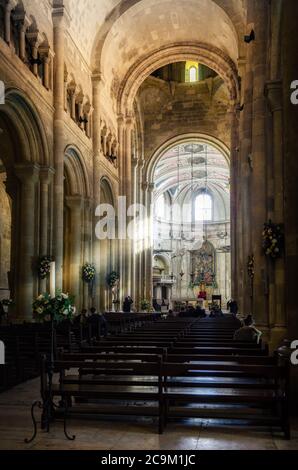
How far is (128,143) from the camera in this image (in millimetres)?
36438

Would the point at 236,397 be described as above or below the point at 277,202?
below

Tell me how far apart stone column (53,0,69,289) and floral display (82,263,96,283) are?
4.54m

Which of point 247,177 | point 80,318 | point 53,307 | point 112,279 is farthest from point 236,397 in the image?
point 112,279

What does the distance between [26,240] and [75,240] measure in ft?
21.8

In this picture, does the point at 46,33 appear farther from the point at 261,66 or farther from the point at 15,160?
the point at 261,66

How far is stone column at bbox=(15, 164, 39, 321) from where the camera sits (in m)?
20.2

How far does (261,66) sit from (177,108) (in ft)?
94.3

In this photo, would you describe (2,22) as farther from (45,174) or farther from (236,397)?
(236,397)

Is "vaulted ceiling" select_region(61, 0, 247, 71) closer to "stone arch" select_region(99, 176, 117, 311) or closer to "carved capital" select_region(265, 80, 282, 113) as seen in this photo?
"stone arch" select_region(99, 176, 117, 311)

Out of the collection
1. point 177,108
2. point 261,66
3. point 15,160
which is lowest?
point 15,160

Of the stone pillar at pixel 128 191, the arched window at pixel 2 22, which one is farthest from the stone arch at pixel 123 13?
the arched window at pixel 2 22

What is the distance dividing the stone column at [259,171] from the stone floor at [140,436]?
6.75 m
